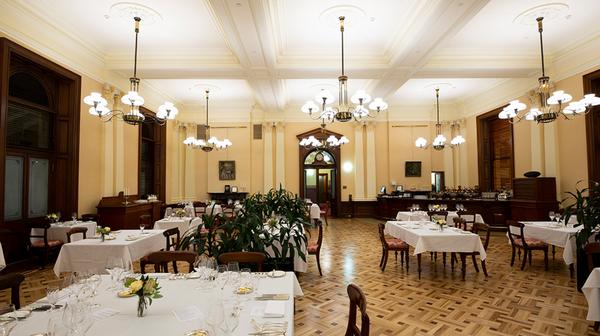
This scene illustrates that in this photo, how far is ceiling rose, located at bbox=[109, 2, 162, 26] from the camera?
6098mm

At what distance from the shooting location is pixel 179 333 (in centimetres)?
170

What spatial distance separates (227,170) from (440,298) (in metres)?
10.9

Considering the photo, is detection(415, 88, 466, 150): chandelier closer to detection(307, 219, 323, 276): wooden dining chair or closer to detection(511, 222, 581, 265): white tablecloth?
detection(511, 222, 581, 265): white tablecloth

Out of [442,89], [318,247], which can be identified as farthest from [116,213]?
[442,89]

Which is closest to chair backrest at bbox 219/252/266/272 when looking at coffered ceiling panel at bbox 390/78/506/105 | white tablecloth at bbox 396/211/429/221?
white tablecloth at bbox 396/211/429/221

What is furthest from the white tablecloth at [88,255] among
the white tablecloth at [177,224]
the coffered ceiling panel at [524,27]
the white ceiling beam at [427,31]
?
the coffered ceiling panel at [524,27]

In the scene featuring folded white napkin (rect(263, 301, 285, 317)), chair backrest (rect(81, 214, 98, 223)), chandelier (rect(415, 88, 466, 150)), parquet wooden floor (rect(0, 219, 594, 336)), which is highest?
chandelier (rect(415, 88, 466, 150))

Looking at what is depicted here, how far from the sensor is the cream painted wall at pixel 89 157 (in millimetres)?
7703

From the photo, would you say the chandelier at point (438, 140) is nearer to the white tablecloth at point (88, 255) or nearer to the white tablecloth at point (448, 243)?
the white tablecloth at point (448, 243)

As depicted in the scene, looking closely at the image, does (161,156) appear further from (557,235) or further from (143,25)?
(557,235)

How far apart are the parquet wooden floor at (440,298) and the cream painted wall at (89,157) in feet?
7.36

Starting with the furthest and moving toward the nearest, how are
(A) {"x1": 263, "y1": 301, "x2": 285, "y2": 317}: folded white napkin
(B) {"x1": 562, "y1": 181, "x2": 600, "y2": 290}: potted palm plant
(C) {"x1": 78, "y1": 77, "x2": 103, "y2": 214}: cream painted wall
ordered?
(C) {"x1": 78, "y1": 77, "x2": 103, "y2": 214}: cream painted wall → (B) {"x1": 562, "y1": 181, "x2": 600, "y2": 290}: potted palm plant → (A) {"x1": 263, "y1": 301, "x2": 285, "y2": 317}: folded white napkin

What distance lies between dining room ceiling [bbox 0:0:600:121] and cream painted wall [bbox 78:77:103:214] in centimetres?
132

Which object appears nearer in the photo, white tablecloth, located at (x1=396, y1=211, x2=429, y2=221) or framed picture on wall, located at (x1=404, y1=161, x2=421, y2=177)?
white tablecloth, located at (x1=396, y1=211, x2=429, y2=221)
